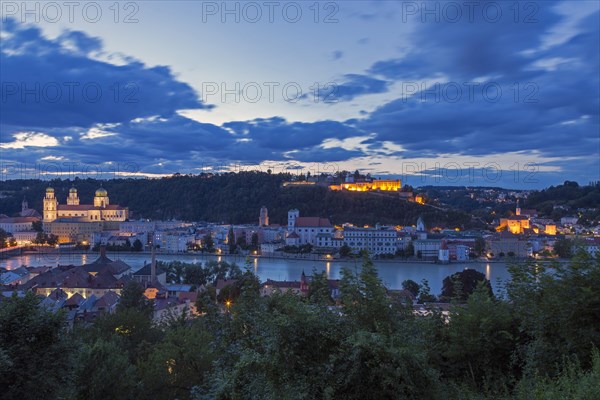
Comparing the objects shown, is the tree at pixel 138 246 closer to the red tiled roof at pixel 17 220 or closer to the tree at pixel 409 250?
the red tiled roof at pixel 17 220

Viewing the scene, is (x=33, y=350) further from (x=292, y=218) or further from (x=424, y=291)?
(x=292, y=218)

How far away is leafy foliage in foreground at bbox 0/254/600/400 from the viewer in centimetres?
202

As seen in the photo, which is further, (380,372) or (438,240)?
(438,240)

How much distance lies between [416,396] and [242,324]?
0.99 m

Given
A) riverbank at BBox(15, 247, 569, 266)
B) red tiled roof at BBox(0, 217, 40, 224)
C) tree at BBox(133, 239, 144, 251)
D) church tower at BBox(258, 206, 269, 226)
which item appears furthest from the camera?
red tiled roof at BBox(0, 217, 40, 224)

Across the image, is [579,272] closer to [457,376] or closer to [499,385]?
[499,385]

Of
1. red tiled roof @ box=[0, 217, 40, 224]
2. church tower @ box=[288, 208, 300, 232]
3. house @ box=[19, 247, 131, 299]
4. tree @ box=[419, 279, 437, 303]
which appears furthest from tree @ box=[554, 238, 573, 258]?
red tiled roof @ box=[0, 217, 40, 224]

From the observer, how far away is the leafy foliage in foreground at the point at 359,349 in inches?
79.4

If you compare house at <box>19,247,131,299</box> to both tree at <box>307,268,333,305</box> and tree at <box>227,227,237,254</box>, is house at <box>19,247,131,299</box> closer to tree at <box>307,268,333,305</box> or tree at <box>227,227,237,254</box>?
tree at <box>307,268,333,305</box>

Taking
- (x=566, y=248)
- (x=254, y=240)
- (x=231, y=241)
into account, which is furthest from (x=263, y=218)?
(x=566, y=248)

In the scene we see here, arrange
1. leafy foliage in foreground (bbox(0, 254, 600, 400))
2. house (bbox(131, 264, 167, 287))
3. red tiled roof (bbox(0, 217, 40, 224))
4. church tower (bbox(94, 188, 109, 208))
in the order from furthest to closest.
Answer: church tower (bbox(94, 188, 109, 208)), red tiled roof (bbox(0, 217, 40, 224)), house (bbox(131, 264, 167, 287)), leafy foliage in foreground (bbox(0, 254, 600, 400))

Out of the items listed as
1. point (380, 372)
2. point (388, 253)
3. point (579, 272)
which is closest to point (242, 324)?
point (380, 372)

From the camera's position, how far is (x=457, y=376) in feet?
10.3

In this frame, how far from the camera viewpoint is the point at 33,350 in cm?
296
